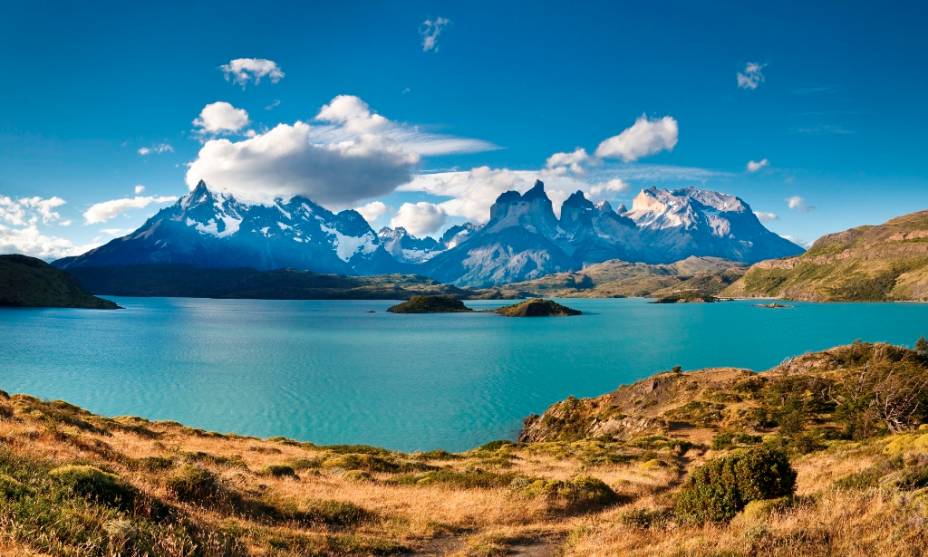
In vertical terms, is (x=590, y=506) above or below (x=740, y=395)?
above

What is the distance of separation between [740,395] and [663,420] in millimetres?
15180

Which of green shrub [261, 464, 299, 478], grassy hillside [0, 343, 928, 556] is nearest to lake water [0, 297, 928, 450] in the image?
grassy hillside [0, 343, 928, 556]

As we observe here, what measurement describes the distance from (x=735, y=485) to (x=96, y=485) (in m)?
22.8

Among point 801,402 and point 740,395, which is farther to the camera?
point 740,395

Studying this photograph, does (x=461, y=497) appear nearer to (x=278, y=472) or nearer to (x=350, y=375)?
(x=278, y=472)

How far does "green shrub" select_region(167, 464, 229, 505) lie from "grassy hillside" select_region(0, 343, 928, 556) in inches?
2.8

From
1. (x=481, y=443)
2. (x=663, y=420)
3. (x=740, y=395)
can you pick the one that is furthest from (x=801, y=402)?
(x=481, y=443)

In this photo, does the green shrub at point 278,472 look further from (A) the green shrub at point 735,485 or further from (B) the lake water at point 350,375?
(B) the lake water at point 350,375

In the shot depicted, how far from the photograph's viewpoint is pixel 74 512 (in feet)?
42.1

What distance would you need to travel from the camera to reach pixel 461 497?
95.8 ft

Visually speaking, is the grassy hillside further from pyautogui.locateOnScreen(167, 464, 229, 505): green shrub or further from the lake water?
the lake water

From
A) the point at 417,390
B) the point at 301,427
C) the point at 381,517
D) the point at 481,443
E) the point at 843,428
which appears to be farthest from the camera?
the point at 417,390

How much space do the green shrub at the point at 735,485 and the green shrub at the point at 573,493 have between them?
7.45 m

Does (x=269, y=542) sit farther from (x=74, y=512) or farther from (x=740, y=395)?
(x=740, y=395)
